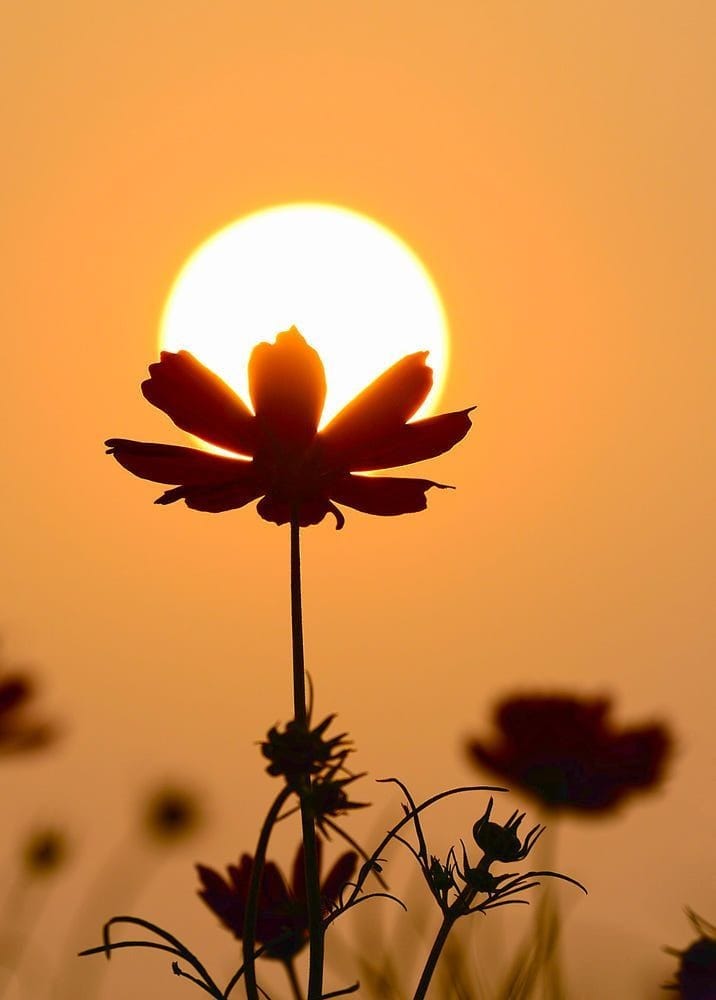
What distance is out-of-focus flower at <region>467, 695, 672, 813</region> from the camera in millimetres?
1092

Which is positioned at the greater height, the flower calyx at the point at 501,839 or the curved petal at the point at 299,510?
the curved petal at the point at 299,510

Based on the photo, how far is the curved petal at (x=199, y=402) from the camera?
495 millimetres

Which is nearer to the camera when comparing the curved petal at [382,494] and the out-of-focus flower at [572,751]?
the curved petal at [382,494]

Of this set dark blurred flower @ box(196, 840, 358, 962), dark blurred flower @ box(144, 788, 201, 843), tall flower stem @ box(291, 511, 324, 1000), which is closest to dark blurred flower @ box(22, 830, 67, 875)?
dark blurred flower @ box(144, 788, 201, 843)

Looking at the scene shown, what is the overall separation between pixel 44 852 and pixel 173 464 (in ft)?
2.38

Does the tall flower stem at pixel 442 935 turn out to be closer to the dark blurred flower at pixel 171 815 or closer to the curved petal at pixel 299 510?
the curved petal at pixel 299 510

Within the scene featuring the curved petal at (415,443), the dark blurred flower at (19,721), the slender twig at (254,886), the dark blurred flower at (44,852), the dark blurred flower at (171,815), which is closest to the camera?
the slender twig at (254,886)

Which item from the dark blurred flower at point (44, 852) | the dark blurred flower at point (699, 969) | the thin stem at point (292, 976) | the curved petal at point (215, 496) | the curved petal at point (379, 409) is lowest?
the thin stem at point (292, 976)

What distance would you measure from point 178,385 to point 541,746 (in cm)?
74

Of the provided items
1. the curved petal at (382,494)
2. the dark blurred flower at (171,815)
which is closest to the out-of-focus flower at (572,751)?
the dark blurred flower at (171,815)

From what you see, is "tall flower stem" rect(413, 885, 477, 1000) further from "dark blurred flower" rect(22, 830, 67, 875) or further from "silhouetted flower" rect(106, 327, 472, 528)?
"dark blurred flower" rect(22, 830, 67, 875)

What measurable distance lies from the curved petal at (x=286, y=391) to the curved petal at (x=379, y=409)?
0.04 feet

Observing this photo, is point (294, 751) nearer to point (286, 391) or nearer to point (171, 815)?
point (286, 391)

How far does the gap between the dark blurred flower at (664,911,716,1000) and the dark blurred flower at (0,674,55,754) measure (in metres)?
0.53
